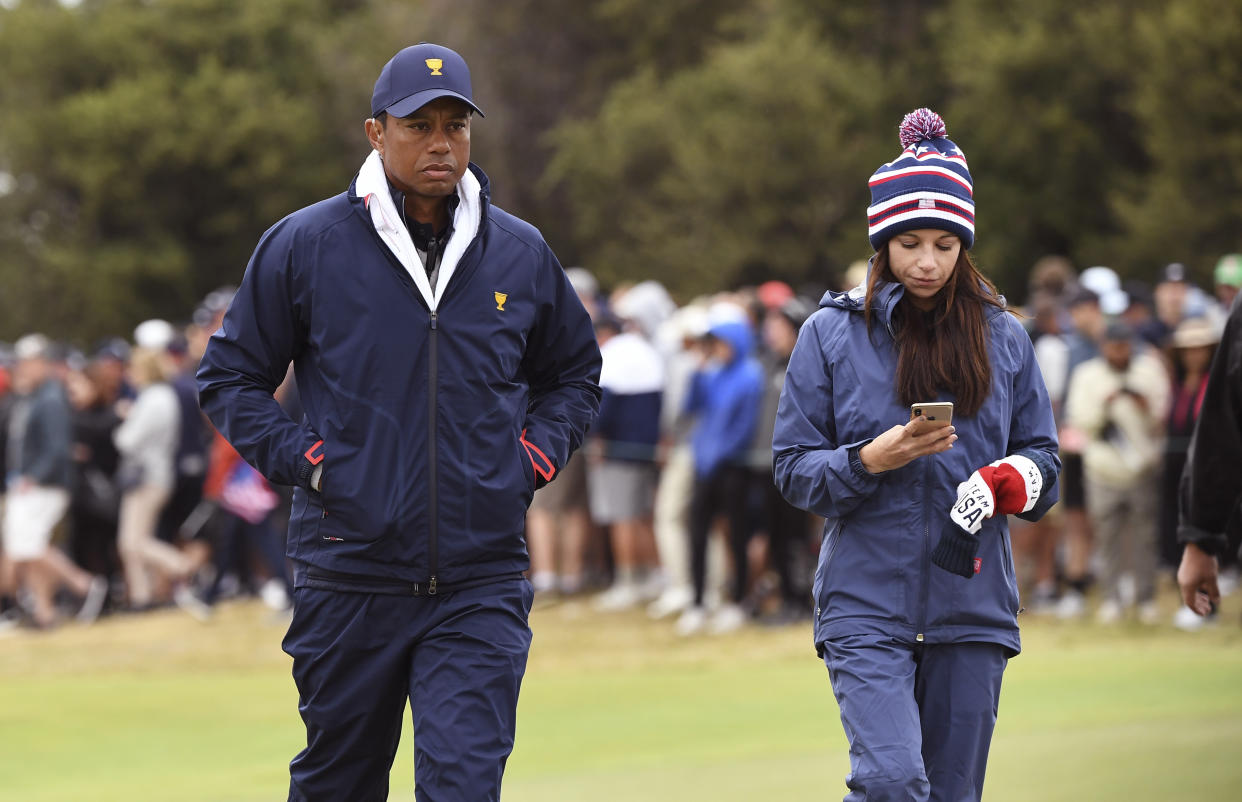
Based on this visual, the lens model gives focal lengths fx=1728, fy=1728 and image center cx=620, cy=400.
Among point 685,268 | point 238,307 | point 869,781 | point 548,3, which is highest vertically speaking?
point 548,3

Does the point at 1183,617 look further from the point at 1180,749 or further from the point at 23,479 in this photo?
the point at 23,479

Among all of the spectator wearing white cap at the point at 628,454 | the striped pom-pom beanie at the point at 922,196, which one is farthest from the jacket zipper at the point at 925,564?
the spectator wearing white cap at the point at 628,454

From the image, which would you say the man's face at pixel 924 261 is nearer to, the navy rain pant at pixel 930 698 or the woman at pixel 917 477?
the woman at pixel 917 477

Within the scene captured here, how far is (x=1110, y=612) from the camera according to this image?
12570mm

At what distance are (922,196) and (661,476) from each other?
987cm

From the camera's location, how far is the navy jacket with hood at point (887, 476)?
464 centimetres

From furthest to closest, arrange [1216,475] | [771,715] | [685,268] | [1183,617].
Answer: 1. [685,268]
2. [1183,617]
3. [771,715]
4. [1216,475]

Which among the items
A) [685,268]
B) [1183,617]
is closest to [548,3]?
[685,268]

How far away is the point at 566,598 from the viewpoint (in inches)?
591

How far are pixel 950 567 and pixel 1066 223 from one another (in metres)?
32.0

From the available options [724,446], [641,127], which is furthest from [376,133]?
[641,127]

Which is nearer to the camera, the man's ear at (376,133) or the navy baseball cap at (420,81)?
the navy baseball cap at (420,81)

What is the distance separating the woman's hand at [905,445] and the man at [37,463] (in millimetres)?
12065

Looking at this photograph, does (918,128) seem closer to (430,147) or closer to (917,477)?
(917,477)
